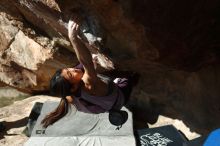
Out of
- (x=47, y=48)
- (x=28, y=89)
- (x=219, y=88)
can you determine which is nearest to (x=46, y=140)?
(x=47, y=48)

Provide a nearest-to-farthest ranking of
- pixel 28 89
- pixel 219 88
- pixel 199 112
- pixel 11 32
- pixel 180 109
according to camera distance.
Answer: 1. pixel 219 88
2. pixel 199 112
3. pixel 180 109
4. pixel 11 32
5. pixel 28 89

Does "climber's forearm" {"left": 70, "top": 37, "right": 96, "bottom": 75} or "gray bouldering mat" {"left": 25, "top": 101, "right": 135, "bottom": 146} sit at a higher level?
"climber's forearm" {"left": 70, "top": 37, "right": 96, "bottom": 75}

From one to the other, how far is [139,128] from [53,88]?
4694 mm

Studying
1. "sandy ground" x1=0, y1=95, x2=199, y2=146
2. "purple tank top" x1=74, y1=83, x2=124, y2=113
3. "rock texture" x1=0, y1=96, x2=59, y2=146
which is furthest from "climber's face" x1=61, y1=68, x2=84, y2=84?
"rock texture" x1=0, y1=96, x2=59, y2=146

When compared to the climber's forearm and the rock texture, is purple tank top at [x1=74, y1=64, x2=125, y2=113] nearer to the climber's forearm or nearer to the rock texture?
the climber's forearm

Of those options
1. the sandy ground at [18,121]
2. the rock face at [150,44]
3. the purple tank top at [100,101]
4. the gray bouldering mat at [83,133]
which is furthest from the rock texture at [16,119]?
the purple tank top at [100,101]

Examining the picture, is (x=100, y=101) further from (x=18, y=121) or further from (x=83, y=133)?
(x=18, y=121)

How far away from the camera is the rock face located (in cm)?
520

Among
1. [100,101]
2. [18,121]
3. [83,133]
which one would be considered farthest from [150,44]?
[18,121]

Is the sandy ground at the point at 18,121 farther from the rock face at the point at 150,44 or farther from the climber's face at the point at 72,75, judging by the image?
the climber's face at the point at 72,75

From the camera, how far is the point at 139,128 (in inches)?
355

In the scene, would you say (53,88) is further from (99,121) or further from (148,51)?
(99,121)

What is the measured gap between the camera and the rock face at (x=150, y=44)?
205 inches

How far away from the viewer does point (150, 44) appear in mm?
5504
